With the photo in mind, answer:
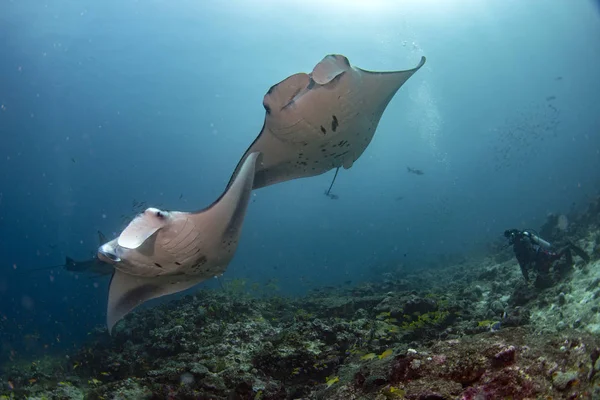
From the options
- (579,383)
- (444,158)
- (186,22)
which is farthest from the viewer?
(444,158)

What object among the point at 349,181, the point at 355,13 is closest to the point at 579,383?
the point at 355,13

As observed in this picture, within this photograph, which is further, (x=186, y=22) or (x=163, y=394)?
(x=186, y=22)

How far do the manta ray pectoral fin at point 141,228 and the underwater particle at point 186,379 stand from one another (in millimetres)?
2382

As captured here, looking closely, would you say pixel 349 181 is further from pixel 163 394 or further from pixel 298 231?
pixel 163 394

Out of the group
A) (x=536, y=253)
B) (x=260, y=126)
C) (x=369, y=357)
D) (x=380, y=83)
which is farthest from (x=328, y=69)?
(x=260, y=126)

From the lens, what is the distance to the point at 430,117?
209ft

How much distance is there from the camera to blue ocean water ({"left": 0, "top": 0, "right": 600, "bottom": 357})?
2902 centimetres

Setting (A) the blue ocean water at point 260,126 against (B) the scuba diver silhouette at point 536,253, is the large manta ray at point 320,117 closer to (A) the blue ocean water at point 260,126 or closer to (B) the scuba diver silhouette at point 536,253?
(B) the scuba diver silhouette at point 536,253

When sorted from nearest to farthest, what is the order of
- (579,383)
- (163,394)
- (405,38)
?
1. (579,383)
2. (163,394)
3. (405,38)

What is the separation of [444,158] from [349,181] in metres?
28.2

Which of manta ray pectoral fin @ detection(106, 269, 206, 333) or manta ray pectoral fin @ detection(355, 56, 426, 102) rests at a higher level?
manta ray pectoral fin @ detection(355, 56, 426, 102)

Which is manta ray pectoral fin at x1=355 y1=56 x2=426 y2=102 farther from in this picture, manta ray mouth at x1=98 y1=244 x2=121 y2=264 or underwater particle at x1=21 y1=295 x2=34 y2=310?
underwater particle at x1=21 y1=295 x2=34 y2=310

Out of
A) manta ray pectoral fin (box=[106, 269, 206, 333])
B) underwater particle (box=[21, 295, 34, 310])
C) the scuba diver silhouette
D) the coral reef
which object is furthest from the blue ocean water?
the scuba diver silhouette

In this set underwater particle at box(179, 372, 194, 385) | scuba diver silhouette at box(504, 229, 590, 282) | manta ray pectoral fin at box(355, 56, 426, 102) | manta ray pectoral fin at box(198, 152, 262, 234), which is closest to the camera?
manta ray pectoral fin at box(198, 152, 262, 234)
